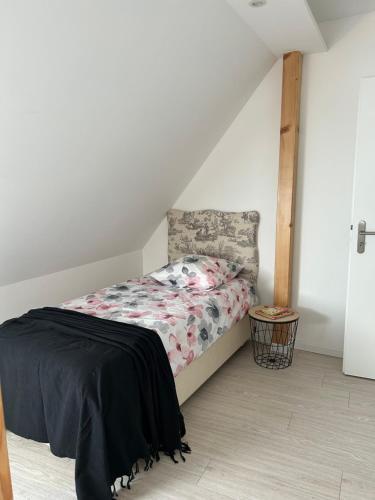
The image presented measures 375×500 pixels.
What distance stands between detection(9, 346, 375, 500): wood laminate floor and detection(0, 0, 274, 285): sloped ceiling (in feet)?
4.36

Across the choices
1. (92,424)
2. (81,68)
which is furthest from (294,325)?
(81,68)

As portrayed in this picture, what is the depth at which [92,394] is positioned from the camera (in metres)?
1.67

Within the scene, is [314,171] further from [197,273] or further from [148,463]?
[148,463]

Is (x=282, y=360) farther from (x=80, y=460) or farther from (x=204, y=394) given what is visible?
(x=80, y=460)

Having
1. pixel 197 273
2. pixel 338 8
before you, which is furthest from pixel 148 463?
pixel 338 8

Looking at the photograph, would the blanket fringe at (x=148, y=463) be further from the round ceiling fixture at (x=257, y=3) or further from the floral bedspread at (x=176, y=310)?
the round ceiling fixture at (x=257, y=3)

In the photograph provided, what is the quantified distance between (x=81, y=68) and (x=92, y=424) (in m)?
1.53

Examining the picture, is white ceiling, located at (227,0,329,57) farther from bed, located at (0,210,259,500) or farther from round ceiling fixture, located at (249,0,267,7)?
bed, located at (0,210,259,500)

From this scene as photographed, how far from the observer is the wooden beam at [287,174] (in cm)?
293

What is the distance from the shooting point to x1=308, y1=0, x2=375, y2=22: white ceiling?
2.58m

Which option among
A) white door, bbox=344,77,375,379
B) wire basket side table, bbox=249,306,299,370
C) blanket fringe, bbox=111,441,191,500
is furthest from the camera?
wire basket side table, bbox=249,306,299,370

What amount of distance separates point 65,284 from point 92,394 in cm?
160

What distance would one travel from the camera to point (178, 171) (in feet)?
10.8

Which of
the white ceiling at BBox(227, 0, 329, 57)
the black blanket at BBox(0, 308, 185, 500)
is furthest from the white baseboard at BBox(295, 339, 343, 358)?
the white ceiling at BBox(227, 0, 329, 57)
